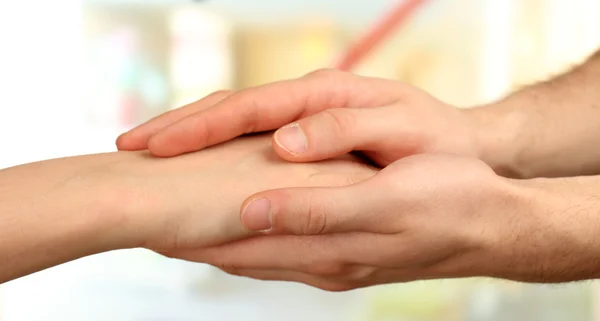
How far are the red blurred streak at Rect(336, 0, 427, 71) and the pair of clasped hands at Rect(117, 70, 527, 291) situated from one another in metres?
0.74

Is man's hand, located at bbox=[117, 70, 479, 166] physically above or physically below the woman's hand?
above

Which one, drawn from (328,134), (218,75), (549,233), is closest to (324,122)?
(328,134)

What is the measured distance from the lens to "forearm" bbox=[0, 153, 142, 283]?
54cm

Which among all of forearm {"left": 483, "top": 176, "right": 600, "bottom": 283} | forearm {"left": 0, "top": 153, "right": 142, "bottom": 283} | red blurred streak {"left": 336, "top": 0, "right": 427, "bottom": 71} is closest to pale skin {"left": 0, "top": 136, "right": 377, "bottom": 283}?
forearm {"left": 0, "top": 153, "right": 142, "bottom": 283}

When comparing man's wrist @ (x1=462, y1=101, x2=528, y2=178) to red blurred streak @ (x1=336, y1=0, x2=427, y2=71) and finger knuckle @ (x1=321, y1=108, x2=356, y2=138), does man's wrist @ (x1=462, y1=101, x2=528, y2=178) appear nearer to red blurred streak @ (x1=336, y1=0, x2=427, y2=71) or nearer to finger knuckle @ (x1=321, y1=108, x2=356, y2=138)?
finger knuckle @ (x1=321, y1=108, x2=356, y2=138)

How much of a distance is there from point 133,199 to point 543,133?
0.49m

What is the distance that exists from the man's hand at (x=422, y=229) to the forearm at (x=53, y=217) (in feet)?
0.33

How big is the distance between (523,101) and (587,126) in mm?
81

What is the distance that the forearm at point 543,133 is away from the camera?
77cm

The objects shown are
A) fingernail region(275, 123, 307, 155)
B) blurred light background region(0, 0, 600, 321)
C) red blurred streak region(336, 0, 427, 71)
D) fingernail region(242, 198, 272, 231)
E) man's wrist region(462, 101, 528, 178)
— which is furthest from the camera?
red blurred streak region(336, 0, 427, 71)

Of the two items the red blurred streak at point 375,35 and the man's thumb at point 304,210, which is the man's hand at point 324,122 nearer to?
the man's thumb at point 304,210

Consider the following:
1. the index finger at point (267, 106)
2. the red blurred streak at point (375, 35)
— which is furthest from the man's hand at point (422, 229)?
the red blurred streak at point (375, 35)

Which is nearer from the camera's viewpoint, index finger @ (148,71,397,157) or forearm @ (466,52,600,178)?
index finger @ (148,71,397,157)

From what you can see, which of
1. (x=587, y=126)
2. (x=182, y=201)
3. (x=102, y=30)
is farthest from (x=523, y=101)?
(x=102, y=30)
